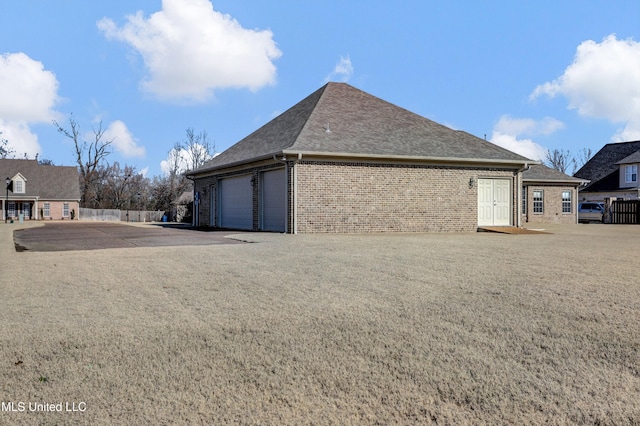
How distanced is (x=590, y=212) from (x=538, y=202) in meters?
7.82

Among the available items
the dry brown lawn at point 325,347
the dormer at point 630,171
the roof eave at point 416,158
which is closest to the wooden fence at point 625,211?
the dormer at point 630,171

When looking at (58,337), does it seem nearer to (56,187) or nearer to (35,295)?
(35,295)

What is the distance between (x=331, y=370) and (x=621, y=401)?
1.87 meters

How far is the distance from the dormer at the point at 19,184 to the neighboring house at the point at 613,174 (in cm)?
5097

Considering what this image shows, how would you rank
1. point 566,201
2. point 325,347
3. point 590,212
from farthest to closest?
point 590,212
point 566,201
point 325,347

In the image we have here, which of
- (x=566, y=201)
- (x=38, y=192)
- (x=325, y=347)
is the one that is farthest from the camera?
(x=38, y=192)

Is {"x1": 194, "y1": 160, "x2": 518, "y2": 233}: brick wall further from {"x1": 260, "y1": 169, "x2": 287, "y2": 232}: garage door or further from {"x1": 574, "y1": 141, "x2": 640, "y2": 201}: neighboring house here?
{"x1": 574, "y1": 141, "x2": 640, "y2": 201}: neighboring house

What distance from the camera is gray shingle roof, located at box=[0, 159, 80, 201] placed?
50.8 meters

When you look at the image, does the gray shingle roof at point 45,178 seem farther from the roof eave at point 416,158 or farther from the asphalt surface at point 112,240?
the roof eave at point 416,158

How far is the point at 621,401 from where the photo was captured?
326 centimetres

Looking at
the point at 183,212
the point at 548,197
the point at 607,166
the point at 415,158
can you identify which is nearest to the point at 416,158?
the point at 415,158

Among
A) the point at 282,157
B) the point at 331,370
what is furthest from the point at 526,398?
the point at 282,157

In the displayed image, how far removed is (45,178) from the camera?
5219cm

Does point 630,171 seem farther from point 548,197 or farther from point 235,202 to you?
point 235,202
